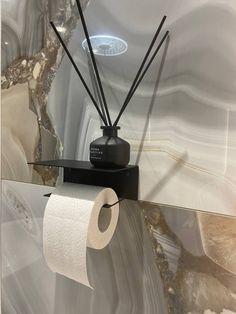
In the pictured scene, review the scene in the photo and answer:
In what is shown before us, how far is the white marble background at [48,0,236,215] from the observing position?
0.59m

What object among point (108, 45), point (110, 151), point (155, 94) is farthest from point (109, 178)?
point (108, 45)

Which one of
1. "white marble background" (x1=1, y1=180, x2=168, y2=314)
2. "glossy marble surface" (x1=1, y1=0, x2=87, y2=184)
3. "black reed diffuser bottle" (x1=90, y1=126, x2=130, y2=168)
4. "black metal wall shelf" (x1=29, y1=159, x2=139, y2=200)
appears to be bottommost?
"white marble background" (x1=1, y1=180, x2=168, y2=314)

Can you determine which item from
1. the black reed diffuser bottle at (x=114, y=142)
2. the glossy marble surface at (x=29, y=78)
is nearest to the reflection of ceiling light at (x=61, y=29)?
the glossy marble surface at (x=29, y=78)

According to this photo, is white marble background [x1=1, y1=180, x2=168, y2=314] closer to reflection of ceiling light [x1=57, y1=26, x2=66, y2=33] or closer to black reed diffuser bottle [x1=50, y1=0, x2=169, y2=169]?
black reed diffuser bottle [x1=50, y1=0, x2=169, y2=169]

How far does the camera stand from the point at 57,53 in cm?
80

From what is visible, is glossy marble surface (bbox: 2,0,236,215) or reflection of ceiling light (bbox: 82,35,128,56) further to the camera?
reflection of ceiling light (bbox: 82,35,128,56)

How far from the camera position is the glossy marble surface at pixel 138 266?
609 millimetres

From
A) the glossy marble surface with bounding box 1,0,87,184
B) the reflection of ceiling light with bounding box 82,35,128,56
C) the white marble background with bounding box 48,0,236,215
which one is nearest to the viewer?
the white marble background with bounding box 48,0,236,215

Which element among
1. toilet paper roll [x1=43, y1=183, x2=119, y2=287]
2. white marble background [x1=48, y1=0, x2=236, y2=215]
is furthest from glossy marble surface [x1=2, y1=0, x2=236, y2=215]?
toilet paper roll [x1=43, y1=183, x2=119, y2=287]

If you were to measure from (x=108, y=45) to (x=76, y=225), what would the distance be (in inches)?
16.1

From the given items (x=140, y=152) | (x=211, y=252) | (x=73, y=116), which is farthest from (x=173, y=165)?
(x=73, y=116)

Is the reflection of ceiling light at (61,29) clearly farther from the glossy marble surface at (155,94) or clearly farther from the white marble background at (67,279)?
the white marble background at (67,279)

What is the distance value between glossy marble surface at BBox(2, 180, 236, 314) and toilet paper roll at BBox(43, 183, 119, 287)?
0.29 ft

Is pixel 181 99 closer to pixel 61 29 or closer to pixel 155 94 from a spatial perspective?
pixel 155 94
